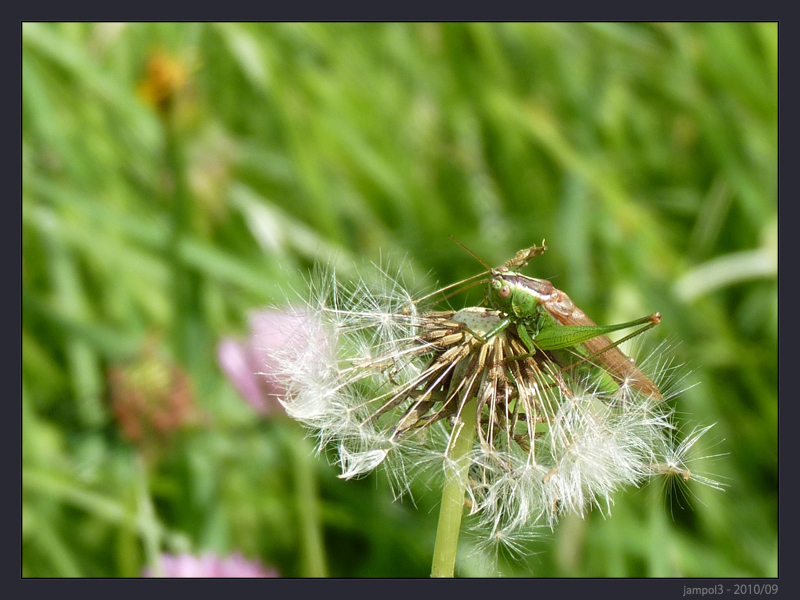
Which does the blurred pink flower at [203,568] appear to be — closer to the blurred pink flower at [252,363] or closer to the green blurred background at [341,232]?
the green blurred background at [341,232]

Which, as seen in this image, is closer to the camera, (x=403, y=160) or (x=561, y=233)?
(x=561, y=233)

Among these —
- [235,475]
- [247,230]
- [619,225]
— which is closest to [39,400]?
[235,475]

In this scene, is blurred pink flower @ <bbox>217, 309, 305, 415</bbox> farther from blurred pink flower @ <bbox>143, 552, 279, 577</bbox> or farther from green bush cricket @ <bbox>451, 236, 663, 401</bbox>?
green bush cricket @ <bbox>451, 236, 663, 401</bbox>

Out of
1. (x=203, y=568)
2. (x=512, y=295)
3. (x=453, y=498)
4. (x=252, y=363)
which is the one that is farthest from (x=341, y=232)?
(x=453, y=498)

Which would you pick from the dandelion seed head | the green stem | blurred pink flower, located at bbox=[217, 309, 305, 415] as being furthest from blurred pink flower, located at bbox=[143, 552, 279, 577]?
the green stem

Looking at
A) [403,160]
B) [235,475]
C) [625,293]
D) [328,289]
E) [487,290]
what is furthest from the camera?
[403,160]

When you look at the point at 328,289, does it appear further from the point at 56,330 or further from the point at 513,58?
the point at 513,58

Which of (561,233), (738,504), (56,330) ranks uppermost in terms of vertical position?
(561,233)

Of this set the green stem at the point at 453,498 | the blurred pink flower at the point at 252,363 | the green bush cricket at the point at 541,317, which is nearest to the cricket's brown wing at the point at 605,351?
the green bush cricket at the point at 541,317
